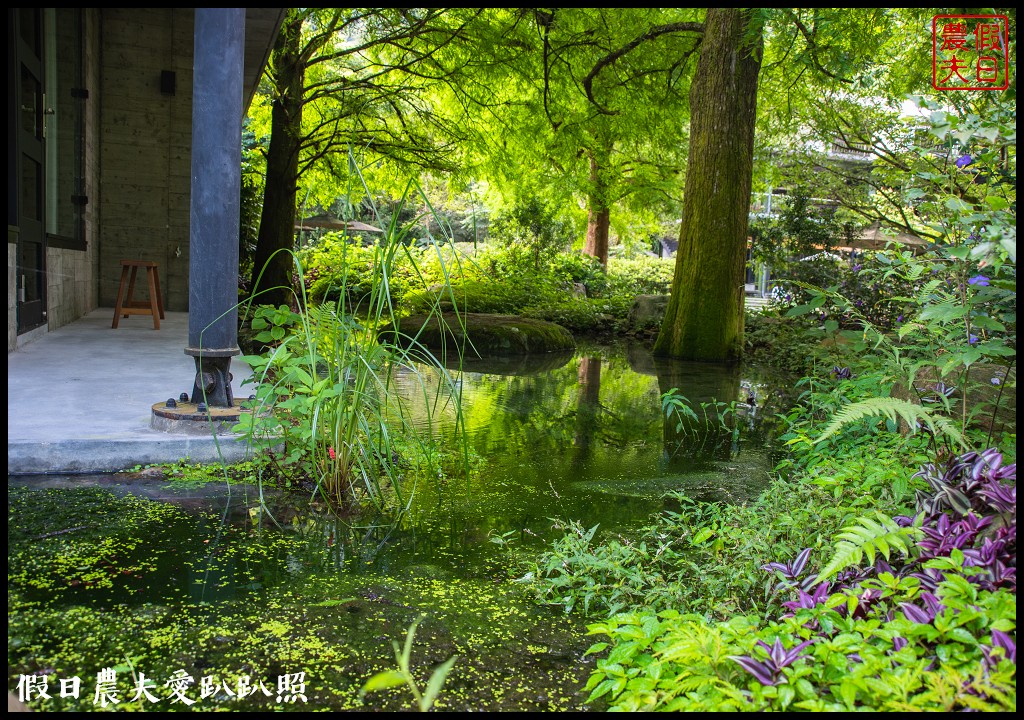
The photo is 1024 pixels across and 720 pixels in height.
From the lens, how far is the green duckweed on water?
5.39 feet

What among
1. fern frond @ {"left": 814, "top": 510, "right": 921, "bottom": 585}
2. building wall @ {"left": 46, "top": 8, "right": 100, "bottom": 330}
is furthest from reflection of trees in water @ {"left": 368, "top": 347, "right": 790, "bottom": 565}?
building wall @ {"left": 46, "top": 8, "right": 100, "bottom": 330}

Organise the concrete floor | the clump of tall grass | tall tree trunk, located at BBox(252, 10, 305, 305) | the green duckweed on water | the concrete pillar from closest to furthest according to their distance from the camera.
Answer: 1. the green duckweed on water
2. the clump of tall grass
3. the concrete floor
4. the concrete pillar
5. tall tree trunk, located at BBox(252, 10, 305, 305)

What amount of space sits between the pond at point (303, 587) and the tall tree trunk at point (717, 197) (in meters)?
4.20

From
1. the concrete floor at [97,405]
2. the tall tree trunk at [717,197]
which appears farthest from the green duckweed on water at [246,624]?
the tall tree trunk at [717,197]

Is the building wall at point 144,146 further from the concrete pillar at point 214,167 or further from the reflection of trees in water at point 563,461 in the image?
the concrete pillar at point 214,167

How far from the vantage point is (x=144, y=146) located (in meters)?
9.29

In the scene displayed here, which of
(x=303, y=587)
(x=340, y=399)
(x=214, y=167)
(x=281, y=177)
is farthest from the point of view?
(x=281, y=177)

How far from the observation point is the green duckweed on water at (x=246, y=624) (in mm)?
1644

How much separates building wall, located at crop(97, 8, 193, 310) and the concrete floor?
3.52 m

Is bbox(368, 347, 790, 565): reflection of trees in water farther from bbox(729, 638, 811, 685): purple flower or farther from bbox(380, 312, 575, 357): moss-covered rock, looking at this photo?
bbox(380, 312, 575, 357): moss-covered rock

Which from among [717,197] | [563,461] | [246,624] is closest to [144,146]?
[717,197]

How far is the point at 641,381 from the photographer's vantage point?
6.83m

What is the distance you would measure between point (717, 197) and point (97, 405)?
19.2ft

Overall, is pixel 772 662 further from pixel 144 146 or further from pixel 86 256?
pixel 144 146
